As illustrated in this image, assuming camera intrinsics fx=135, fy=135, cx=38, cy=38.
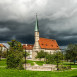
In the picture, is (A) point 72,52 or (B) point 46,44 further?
(B) point 46,44

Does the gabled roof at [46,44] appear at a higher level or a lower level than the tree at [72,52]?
higher

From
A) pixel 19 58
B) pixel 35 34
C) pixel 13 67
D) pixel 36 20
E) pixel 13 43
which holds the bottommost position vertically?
pixel 13 67

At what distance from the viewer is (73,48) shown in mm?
34969

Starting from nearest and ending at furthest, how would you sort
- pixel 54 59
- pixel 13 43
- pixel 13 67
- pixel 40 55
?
pixel 13 67 < pixel 13 43 < pixel 54 59 < pixel 40 55

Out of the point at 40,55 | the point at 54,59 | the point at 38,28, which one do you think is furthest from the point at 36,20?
the point at 54,59

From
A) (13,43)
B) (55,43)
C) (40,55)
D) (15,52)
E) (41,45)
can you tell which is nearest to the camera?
(15,52)

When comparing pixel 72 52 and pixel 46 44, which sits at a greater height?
pixel 46 44

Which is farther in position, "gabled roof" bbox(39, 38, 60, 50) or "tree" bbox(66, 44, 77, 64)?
"gabled roof" bbox(39, 38, 60, 50)

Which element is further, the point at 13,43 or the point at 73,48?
the point at 73,48

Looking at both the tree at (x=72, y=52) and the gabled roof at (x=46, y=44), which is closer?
the tree at (x=72, y=52)

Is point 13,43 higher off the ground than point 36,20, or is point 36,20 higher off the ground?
point 36,20

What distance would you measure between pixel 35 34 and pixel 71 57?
151ft

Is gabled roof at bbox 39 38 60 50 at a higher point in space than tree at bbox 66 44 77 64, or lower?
higher

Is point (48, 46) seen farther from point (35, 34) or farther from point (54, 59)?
point (54, 59)
